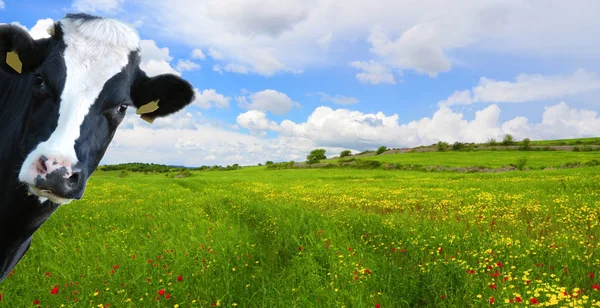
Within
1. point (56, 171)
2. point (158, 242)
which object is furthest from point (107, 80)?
point (158, 242)

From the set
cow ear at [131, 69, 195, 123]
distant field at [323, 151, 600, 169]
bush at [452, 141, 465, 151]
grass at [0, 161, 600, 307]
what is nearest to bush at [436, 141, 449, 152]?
bush at [452, 141, 465, 151]

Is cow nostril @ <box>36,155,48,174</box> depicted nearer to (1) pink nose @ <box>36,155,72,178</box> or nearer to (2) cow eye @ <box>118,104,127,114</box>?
(1) pink nose @ <box>36,155,72,178</box>

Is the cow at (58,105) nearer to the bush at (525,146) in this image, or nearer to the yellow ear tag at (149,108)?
the yellow ear tag at (149,108)

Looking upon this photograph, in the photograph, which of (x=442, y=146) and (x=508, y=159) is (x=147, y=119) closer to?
(x=508, y=159)

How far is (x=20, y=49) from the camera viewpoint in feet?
10.8

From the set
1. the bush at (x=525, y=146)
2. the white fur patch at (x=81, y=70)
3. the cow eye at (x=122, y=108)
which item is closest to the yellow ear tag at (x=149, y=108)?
the cow eye at (x=122, y=108)

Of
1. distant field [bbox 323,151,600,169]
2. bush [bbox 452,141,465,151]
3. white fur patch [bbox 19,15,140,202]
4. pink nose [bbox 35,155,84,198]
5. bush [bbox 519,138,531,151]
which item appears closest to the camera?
pink nose [bbox 35,155,84,198]

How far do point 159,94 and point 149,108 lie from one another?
0.67 ft

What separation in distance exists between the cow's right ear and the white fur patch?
252 mm

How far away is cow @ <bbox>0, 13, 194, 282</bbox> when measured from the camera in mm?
2836

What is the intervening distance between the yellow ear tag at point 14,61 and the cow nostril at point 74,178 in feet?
4.63

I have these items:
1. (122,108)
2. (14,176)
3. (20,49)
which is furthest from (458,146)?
(20,49)

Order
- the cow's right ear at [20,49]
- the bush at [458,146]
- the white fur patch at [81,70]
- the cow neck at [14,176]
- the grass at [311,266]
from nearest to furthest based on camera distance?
the white fur patch at [81,70] < the cow's right ear at [20,49] < the cow neck at [14,176] < the grass at [311,266] < the bush at [458,146]

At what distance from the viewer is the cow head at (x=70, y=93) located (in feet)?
9.12
